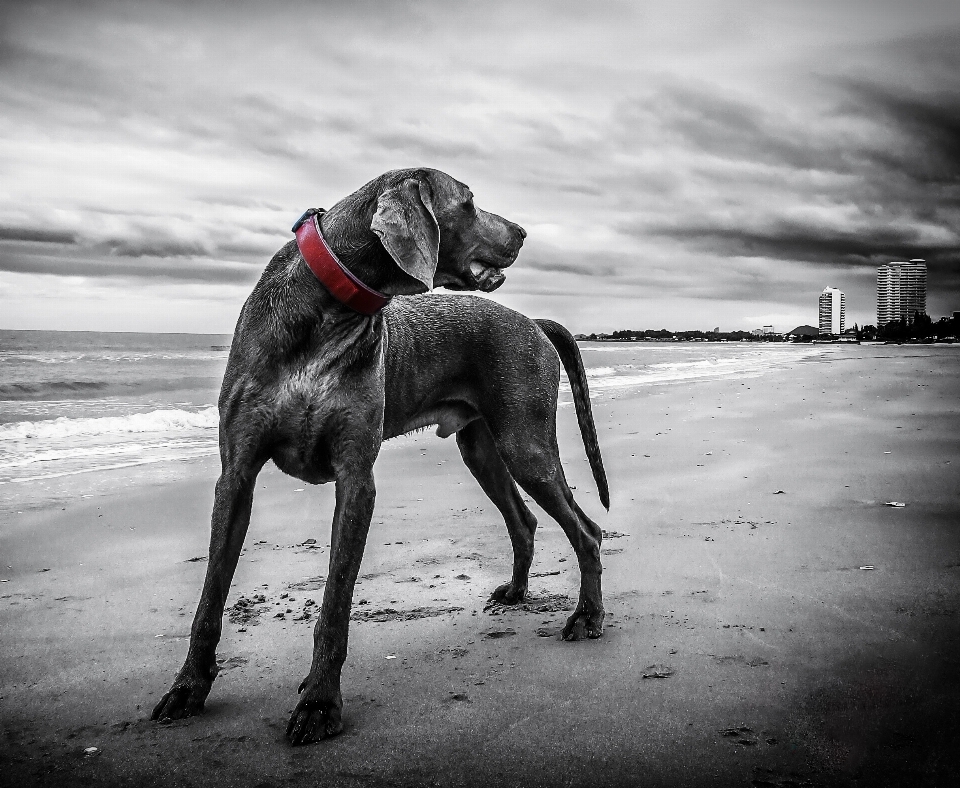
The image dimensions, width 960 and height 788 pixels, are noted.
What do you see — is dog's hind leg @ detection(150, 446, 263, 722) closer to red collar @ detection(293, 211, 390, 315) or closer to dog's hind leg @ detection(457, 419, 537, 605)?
red collar @ detection(293, 211, 390, 315)

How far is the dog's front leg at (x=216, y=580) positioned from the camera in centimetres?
289

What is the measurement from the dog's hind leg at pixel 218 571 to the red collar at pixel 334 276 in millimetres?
739

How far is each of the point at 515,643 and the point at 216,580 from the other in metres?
1.37

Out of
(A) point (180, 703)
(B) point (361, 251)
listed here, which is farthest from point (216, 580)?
(B) point (361, 251)

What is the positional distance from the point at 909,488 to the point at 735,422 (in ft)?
15.2

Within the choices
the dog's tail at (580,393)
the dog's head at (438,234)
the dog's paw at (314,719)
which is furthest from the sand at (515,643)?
the dog's head at (438,234)

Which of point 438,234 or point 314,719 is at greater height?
point 438,234

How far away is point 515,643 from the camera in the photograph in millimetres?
3533

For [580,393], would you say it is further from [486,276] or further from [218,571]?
[218,571]

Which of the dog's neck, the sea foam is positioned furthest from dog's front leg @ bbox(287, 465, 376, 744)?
the sea foam

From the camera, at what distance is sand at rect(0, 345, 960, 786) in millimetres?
2475

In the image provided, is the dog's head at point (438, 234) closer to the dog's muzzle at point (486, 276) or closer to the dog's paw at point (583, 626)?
the dog's muzzle at point (486, 276)

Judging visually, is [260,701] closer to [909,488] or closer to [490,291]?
[490,291]

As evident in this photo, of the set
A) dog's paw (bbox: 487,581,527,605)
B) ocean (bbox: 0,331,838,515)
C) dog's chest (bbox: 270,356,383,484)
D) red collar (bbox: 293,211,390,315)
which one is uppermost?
red collar (bbox: 293,211,390,315)
